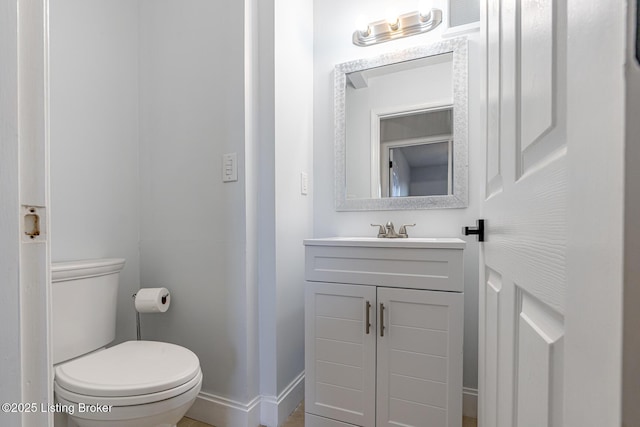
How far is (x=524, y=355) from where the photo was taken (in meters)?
0.44

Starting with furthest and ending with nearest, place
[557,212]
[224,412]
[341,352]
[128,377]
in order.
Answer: [224,412] < [341,352] < [128,377] < [557,212]

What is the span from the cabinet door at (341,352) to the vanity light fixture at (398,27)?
4.22 ft

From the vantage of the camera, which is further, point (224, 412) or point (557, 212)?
point (224, 412)

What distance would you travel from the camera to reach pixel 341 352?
3.88 ft

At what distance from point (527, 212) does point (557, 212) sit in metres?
0.12

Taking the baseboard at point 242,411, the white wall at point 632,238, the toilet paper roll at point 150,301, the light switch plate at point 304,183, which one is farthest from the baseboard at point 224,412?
the white wall at point 632,238

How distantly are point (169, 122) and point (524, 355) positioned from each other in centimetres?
161

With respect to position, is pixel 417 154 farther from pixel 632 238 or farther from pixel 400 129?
pixel 632 238

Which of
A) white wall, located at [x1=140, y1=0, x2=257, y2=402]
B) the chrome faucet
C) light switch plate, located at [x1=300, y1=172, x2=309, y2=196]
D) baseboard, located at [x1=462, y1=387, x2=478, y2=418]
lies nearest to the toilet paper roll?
white wall, located at [x1=140, y1=0, x2=257, y2=402]

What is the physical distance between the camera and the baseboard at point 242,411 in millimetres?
1268

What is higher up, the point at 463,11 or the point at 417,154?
the point at 463,11

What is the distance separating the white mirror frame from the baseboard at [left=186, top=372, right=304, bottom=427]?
3.28 ft

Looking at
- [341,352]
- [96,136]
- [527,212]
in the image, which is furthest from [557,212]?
[96,136]

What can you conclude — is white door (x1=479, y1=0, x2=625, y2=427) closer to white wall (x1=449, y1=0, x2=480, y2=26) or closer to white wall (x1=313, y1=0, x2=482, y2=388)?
white wall (x1=313, y1=0, x2=482, y2=388)
